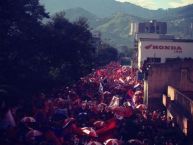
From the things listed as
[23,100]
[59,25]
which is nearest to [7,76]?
[23,100]

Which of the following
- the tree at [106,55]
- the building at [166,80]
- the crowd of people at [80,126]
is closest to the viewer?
the crowd of people at [80,126]

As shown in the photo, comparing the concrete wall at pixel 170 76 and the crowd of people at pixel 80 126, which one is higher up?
the concrete wall at pixel 170 76

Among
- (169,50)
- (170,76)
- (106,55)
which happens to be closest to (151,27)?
(106,55)

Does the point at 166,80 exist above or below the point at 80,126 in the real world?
above

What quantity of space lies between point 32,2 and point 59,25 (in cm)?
694

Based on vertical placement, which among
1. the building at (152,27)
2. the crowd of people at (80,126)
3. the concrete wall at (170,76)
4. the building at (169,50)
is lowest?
the crowd of people at (80,126)

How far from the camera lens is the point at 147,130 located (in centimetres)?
2308

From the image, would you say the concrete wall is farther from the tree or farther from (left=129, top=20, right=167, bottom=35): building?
(left=129, top=20, right=167, bottom=35): building

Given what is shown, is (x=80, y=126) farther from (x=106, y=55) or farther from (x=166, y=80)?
(x=106, y=55)

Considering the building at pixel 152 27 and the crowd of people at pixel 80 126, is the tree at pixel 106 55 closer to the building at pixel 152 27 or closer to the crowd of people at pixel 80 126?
the building at pixel 152 27

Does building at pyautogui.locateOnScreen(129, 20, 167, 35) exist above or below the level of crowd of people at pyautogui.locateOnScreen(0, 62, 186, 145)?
above

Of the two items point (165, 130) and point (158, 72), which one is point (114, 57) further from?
point (165, 130)

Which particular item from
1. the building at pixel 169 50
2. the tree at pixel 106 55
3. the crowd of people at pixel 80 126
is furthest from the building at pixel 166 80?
the tree at pixel 106 55

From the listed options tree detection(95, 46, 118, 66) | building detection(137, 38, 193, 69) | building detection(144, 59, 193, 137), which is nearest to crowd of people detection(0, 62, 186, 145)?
building detection(144, 59, 193, 137)
